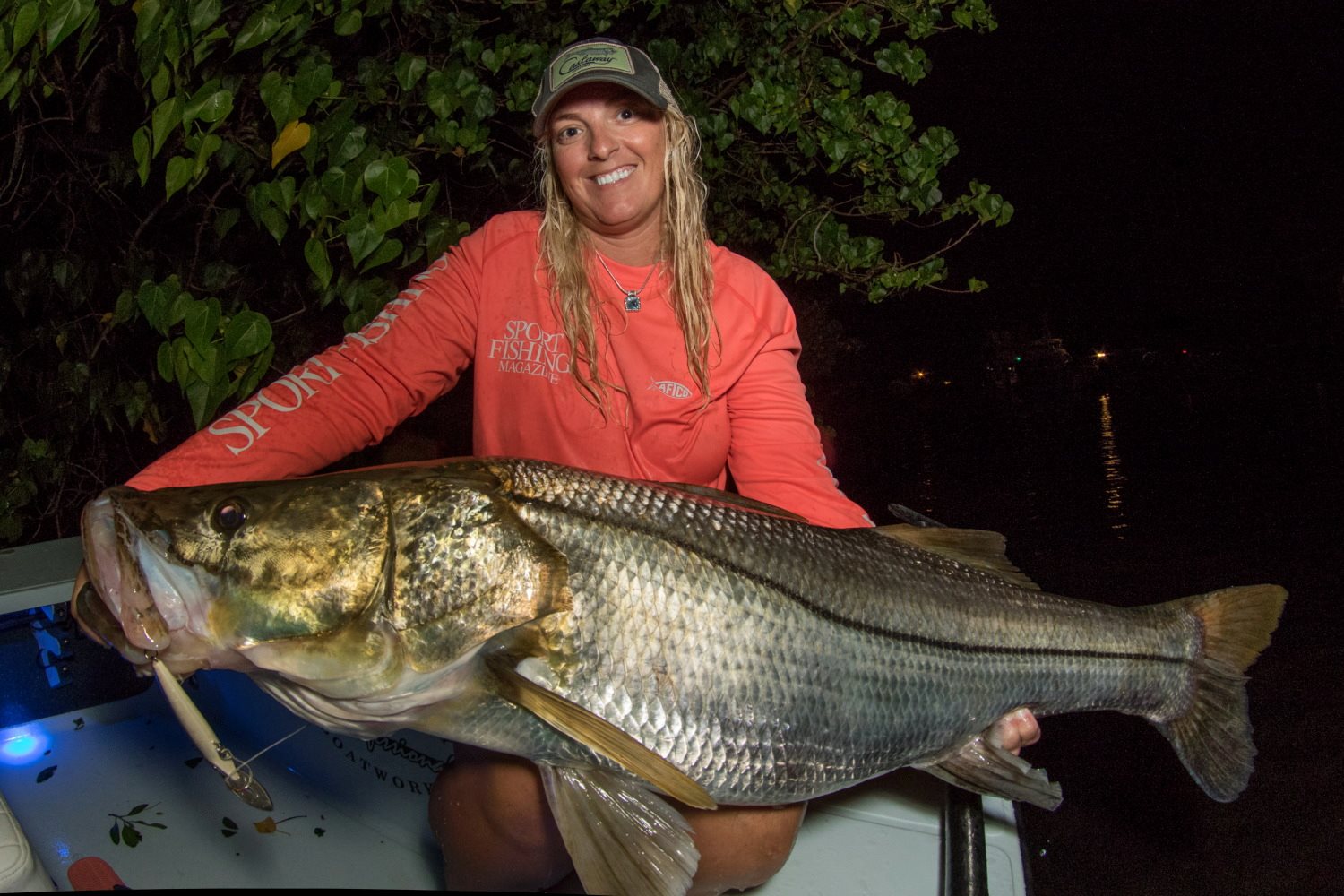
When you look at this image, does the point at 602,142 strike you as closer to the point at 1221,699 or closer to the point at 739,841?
the point at 739,841

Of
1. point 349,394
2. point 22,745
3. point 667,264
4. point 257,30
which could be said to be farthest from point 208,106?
point 22,745

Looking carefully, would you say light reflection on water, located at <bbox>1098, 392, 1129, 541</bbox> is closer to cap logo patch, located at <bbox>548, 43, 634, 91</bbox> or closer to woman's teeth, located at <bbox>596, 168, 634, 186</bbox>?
woman's teeth, located at <bbox>596, 168, 634, 186</bbox>

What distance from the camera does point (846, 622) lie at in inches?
81.0

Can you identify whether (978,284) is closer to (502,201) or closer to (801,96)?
(801,96)

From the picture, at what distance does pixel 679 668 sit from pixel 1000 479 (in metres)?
17.8

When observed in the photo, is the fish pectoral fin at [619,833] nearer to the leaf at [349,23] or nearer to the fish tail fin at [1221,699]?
the fish tail fin at [1221,699]

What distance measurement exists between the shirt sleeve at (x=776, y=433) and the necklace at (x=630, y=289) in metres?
0.33

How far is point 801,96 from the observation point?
5.59 meters

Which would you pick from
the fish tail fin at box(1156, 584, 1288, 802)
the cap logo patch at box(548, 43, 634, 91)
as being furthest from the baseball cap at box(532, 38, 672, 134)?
the fish tail fin at box(1156, 584, 1288, 802)

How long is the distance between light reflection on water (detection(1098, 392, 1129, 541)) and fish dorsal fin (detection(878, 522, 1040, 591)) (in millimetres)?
10502

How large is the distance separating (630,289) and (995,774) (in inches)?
64.6

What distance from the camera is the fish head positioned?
1473 mm

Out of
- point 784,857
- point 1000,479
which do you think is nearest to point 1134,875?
point 784,857

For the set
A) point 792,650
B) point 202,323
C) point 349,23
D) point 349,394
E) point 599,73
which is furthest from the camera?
point 349,23
